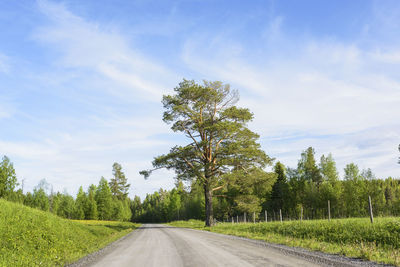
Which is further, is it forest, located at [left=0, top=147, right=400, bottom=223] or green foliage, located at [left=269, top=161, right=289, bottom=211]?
green foliage, located at [left=269, top=161, right=289, bottom=211]

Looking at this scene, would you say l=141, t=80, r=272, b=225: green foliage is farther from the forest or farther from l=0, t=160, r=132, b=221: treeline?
l=0, t=160, r=132, b=221: treeline

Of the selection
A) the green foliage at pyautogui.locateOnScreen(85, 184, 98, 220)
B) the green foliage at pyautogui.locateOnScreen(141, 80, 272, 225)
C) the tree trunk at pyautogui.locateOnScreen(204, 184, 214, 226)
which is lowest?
the green foliage at pyautogui.locateOnScreen(85, 184, 98, 220)

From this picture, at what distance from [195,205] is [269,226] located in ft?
218

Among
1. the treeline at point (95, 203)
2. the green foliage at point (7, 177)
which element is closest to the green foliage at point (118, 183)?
the treeline at point (95, 203)

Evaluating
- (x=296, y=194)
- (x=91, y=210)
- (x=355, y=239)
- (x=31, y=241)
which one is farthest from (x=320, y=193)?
(x=91, y=210)

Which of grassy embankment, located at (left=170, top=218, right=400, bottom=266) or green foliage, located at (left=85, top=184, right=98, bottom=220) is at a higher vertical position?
grassy embankment, located at (left=170, top=218, right=400, bottom=266)

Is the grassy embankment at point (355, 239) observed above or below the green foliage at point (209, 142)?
below

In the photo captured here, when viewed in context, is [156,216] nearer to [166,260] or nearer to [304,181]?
[304,181]

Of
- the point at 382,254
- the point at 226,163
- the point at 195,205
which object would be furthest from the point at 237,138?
the point at 195,205

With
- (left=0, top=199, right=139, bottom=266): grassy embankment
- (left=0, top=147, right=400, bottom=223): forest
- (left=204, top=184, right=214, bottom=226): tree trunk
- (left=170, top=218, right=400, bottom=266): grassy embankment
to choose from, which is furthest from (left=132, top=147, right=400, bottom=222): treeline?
(left=0, top=199, right=139, bottom=266): grassy embankment

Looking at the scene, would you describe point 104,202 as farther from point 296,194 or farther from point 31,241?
point 31,241

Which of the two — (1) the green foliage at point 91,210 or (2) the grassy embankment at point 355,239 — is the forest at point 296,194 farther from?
(2) the grassy embankment at point 355,239

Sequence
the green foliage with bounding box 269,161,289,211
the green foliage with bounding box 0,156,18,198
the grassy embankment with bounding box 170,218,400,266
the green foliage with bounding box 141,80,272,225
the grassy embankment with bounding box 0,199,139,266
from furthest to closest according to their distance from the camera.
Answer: the green foliage with bounding box 269,161,289,211 < the green foliage with bounding box 0,156,18,198 < the green foliage with bounding box 141,80,272,225 < the grassy embankment with bounding box 0,199,139,266 < the grassy embankment with bounding box 170,218,400,266

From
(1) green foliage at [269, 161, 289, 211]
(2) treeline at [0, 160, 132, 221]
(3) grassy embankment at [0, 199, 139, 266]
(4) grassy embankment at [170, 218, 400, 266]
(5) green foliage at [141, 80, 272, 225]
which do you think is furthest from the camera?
(2) treeline at [0, 160, 132, 221]
